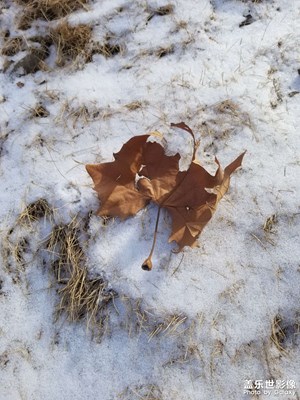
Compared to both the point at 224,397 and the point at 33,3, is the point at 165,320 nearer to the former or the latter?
the point at 224,397

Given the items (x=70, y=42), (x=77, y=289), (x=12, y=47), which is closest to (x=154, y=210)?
(x=77, y=289)

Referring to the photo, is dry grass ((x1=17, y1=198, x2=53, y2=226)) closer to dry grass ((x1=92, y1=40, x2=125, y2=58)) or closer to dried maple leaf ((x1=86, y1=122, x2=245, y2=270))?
dried maple leaf ((x1=86, y1=122, x2=245, y2=270))

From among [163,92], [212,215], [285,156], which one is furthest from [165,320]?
[163,92]

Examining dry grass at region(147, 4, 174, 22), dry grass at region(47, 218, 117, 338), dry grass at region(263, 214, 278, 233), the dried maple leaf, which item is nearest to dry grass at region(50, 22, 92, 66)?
dry grass at region(147, 4, 174, 22)

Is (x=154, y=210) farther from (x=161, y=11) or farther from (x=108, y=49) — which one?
(x=161, y=11)

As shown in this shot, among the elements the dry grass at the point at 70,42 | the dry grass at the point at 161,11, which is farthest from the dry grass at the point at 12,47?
the dry grass at the point at 161,11
